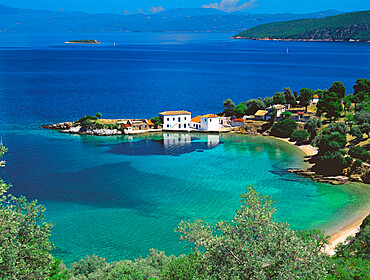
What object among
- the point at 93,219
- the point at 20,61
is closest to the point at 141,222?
the point at 93,219

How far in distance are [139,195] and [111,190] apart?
296 cm

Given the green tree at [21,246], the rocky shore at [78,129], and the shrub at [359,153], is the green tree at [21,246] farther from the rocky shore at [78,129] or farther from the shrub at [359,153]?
the rocky shore at [78,129]

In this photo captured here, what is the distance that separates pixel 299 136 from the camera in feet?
176

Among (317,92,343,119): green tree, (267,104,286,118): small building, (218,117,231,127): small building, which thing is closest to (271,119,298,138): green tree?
(267,104,286,118): small building

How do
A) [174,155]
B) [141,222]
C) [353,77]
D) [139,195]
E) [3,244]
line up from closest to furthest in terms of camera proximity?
[3,244], [141,222], [139,195], [174,155], [353,77]

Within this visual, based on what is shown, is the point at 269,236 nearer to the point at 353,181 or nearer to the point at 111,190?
the point at 111,190

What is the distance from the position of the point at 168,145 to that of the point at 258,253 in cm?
4084

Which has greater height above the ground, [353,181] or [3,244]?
[3,244]

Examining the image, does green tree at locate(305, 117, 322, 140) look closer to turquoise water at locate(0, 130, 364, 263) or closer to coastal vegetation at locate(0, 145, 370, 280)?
turquoise water at locate(0, 130, 364, 263)

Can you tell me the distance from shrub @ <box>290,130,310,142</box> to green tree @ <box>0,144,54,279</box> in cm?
4366

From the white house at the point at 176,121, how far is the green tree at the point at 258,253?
4779 centimetres

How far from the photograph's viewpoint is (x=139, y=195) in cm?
3591

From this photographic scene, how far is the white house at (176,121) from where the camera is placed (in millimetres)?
61812

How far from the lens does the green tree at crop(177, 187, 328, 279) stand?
506 inches
